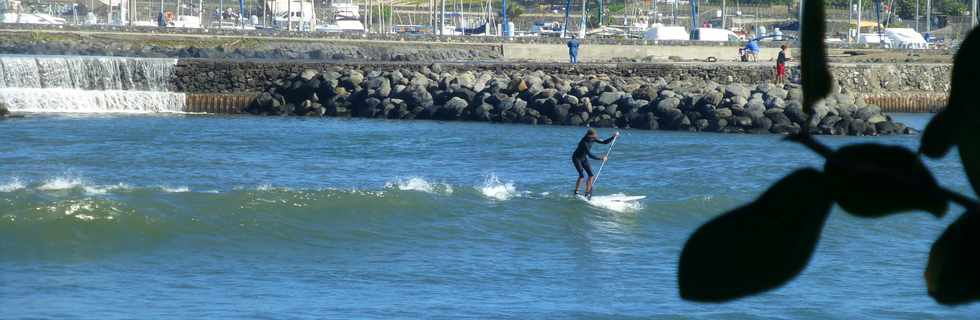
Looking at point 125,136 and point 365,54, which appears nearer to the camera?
point 125,136

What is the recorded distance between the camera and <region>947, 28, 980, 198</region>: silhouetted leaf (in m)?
0.61

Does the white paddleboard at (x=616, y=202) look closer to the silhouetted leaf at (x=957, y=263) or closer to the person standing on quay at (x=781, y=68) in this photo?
the person standing on quay at (x=781, y=68)

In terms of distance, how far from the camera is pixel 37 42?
42.2 meters

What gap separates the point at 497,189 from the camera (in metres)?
18.3

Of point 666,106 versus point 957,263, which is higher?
point 957,263

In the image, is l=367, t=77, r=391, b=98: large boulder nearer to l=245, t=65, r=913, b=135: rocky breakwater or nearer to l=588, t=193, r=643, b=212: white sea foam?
l=245, t=65, r=913, b=135: rocky breakwater

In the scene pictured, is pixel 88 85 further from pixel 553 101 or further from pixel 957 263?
pixel 957 263

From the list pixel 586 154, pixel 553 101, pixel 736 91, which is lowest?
pixel 586 154

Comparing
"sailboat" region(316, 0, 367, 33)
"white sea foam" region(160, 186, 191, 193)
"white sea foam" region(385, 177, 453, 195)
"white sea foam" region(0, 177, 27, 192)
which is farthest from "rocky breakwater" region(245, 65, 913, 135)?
"sailboat" region(316, 0, 367, 33)

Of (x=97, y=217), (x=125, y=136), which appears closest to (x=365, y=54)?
(x=125, y=136)

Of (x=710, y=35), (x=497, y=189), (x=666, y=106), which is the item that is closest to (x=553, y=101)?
(x=666, y=106)

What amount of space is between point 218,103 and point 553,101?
8.03 metres

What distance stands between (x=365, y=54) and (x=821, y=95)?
44265mm

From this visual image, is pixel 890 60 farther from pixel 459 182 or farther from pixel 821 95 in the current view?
pixel 821 95
